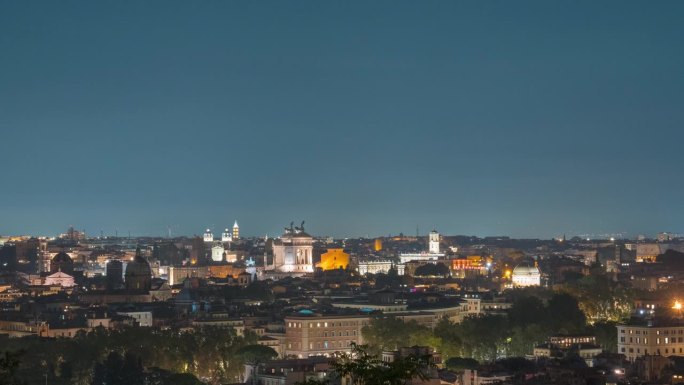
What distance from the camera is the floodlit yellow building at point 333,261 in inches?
7608

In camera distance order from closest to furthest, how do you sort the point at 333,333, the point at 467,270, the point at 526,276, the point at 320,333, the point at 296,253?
the point at 320,333
the point at 333,333
the point at 526,276
the point at 296,253
the point at 467,270

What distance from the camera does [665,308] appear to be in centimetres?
10500

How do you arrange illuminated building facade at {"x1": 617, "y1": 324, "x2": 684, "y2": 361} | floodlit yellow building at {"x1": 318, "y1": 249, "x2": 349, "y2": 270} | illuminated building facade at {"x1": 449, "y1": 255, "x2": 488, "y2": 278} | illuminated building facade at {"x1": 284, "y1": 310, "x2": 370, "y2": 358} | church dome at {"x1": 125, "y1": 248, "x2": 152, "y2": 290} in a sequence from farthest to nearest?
floodlit yellow building at {"x1": 318, "y1": 249, "x2": 349, "y2": 270} < illuminated building facade at {"x1": 449, "y1": 255, "x2": 488, "y2": 278} < church dome at {"x1": 125, "y1": 248, "x2": 152, "y2": 290} < illuminated building facade at {"x1": 284, "y1": 310, "x2": 370, "y2": 358} < illuminated building facade at {"x1": 617, "y1": 324, "x2": 684, "y2": 361}

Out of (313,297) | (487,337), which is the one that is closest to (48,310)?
(313,297)

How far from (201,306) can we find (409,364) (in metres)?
81.8

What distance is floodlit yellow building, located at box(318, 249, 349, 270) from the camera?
634 feet

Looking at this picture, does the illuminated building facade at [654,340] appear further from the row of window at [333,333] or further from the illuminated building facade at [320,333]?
the row of window at [333,333]

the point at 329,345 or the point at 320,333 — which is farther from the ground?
the point at 320,333

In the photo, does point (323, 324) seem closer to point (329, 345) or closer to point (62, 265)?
point (329, 345)

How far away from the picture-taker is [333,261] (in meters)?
195

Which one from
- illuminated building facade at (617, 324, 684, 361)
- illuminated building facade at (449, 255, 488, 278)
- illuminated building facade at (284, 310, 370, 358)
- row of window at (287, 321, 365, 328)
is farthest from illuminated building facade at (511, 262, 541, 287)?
illuminated building facade at (617, 324, 684, 361)

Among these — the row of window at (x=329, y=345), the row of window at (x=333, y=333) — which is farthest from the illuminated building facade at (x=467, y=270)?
the row of window at (x=329, y=345)

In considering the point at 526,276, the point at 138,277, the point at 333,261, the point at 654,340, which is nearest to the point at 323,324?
the point at 654,340

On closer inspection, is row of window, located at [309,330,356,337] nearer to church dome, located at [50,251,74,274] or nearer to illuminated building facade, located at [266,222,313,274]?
church dome, located at [50,251,74,274]
